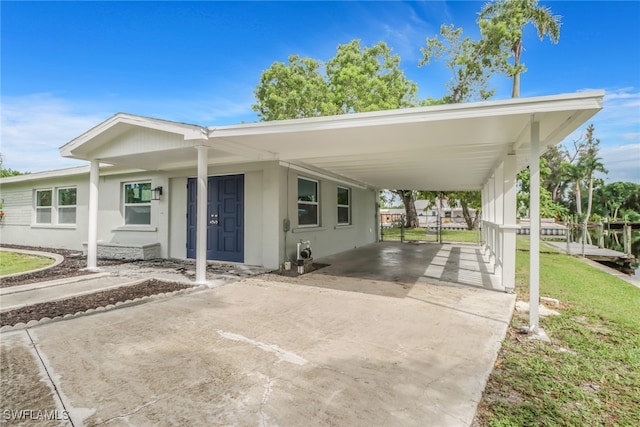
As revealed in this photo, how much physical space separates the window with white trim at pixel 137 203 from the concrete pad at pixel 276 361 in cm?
531

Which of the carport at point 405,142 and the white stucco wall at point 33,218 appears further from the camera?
the white stucco wall at point 33,218

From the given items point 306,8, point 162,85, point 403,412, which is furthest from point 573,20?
point 403,412

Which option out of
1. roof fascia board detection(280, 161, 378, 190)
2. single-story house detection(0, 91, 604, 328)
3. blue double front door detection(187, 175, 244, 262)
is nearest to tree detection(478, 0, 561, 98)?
roof fascia board detection(280, 161, 378, 190)

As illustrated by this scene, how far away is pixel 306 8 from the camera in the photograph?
13.4 m

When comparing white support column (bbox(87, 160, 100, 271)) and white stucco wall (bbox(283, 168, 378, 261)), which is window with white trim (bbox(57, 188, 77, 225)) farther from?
white stucco wall (bbox(283, 168, 378, 261))

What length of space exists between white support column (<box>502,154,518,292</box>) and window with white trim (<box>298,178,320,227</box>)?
4576 mm

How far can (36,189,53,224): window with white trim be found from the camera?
36.4 ft

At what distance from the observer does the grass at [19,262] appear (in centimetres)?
679

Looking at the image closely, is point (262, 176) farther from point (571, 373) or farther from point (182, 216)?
point (571, 373)

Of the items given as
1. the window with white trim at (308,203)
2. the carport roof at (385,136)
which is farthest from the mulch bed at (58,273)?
the window with white trim at (308,203)

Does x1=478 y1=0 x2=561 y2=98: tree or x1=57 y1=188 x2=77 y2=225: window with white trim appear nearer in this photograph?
x1=57 y1=188 x2=77 y2=225: window with white trim

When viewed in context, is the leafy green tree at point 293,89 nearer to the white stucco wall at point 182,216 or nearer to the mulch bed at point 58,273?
the white stucco wall at point 182,216

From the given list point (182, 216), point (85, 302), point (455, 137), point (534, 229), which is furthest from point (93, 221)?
point (534, 229)

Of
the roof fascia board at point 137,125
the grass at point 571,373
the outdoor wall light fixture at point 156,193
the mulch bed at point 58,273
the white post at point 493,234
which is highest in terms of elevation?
the roof fascia board at point 137,125
